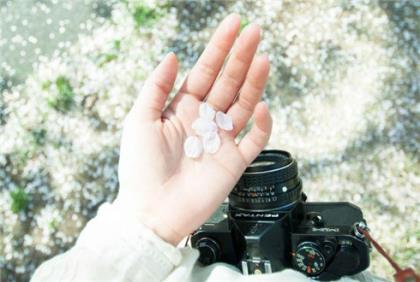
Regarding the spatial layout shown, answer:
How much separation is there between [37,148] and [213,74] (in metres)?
1.70

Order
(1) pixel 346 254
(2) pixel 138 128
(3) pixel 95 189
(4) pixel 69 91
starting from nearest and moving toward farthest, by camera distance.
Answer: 1. (1) pixel 346 254
2. (2) pixel 138 128
3. (3) pixel 95 189
4. (4) pixel 69 91

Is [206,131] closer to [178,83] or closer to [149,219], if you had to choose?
[149,219]

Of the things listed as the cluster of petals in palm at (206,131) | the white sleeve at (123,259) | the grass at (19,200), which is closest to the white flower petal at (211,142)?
the cluster of petals in palm at (206,131)

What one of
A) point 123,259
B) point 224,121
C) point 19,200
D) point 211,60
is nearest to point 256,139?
point 224,121

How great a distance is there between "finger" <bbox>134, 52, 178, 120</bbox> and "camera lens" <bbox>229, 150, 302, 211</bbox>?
0.89 feet

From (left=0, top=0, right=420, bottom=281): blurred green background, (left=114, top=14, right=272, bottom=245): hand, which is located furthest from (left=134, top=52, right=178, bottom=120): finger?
(left=0, top=0, right=420, bottom=281): blurred green background

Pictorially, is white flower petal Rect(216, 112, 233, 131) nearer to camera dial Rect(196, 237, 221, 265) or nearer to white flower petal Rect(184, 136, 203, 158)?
white flower petal Rect(184, 136, 203, 158)

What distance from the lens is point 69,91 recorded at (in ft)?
9.16

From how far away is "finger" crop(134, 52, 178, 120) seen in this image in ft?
3.90

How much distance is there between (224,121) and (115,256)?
0.44 m

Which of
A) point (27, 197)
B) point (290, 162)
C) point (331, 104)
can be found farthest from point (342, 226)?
point (27, 197)

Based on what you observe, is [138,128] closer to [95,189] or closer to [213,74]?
[213,74]

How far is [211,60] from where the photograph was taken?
1.23 m

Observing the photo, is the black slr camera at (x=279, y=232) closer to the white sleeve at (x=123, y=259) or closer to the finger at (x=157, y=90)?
the white sleeve at (x=123, y=259)
